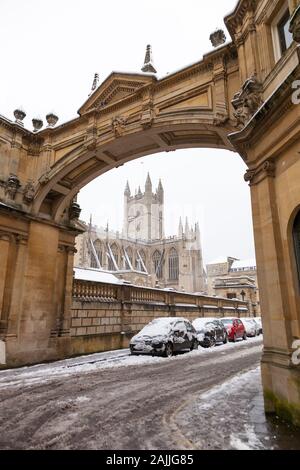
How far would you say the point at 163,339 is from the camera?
12500 mm

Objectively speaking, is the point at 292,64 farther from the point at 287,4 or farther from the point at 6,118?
the point at 6,118

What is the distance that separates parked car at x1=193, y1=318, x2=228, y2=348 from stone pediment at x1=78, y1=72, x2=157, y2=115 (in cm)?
1260

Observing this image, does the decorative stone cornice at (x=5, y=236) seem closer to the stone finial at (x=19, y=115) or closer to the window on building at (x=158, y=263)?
the stone finial at (x=19, y=115)

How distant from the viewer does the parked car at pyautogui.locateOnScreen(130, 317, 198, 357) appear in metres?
12.4

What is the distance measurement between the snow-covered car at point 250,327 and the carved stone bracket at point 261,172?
1983 centimetres

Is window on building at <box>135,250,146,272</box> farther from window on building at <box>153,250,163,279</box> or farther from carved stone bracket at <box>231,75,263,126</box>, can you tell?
carved stone bracket at <box>231,75,263,126</box>

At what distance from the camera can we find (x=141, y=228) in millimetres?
88500

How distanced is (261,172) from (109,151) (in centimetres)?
674

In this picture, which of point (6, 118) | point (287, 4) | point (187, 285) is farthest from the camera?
point (187, 285)

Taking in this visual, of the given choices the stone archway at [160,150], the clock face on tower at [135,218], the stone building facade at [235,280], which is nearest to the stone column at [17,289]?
the stone archway at [160,150]

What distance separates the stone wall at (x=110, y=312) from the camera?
13461 mm
